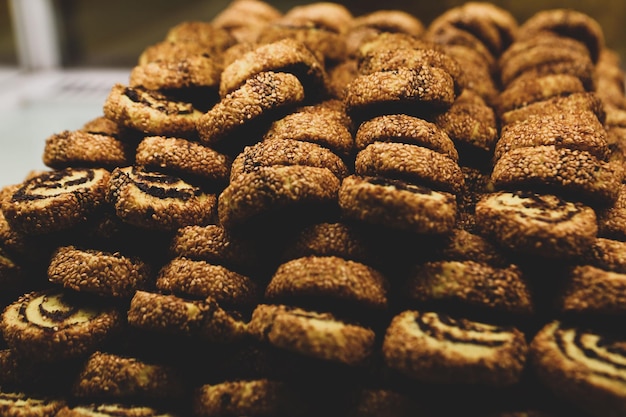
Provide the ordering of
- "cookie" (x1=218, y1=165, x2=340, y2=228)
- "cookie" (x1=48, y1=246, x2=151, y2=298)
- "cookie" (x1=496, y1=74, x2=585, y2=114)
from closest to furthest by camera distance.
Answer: "cookie" (x1=218, y1=165, x2=340, y2=228) < "cookie" (x1=48, y1=246, x2=151, y2=298) < "cookie" (x1=496, y1=74, x2=585, y2=114)

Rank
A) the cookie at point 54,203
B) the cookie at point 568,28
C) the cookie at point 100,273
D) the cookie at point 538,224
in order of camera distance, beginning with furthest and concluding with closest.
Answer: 1. the cookie at point 568,28
2. the cookie at point 54,203
3. the cookie at point 100,273
4. the cookie at point 538,224

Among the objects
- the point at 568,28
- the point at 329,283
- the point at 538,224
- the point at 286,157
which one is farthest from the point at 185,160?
the point at 568,28

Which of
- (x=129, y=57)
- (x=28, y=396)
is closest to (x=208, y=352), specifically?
(x=28, y=396)

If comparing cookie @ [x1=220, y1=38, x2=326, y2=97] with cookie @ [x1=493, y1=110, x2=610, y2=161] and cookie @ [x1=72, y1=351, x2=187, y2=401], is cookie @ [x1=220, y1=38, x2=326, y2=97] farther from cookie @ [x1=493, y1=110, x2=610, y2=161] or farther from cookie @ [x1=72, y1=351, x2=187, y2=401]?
cookie @ [x1=72, y1=351, x2=187, y2=401]

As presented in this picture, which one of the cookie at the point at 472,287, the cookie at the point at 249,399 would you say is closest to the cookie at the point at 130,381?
the cookie at the point at 249,399

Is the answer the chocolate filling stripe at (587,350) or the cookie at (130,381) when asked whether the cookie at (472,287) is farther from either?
the cookie at (130,381)

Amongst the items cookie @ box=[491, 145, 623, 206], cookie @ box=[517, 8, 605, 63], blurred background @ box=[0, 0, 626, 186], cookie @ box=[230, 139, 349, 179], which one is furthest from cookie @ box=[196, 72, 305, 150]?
cookie @ box=[517, 8, 605, 63]
